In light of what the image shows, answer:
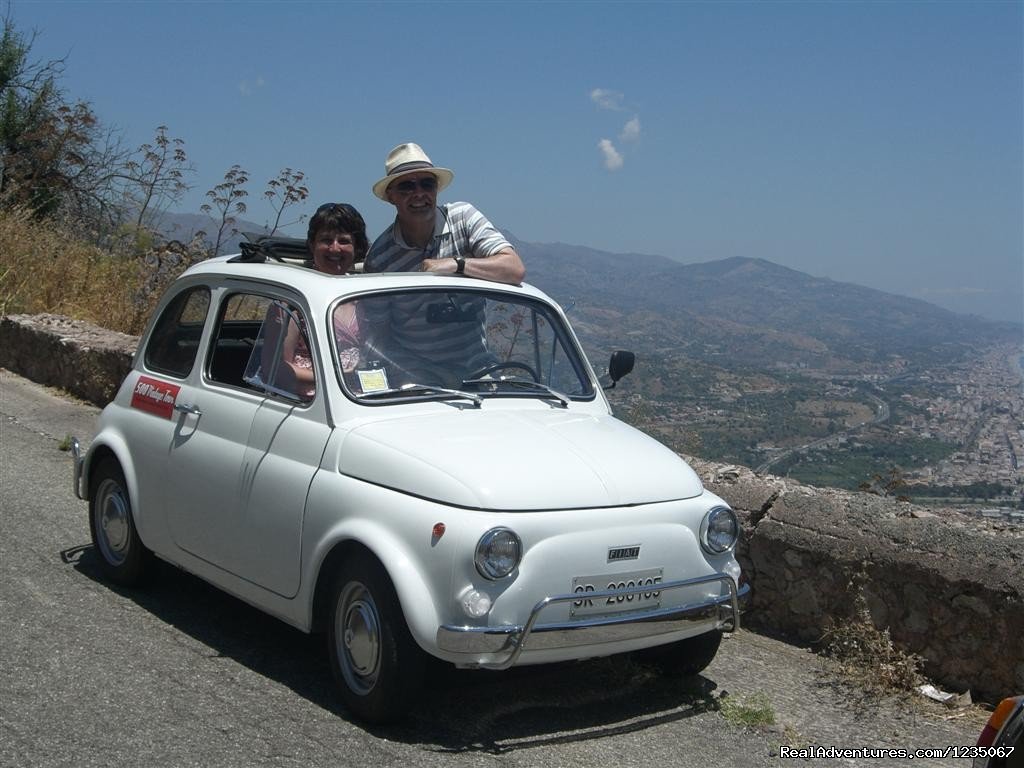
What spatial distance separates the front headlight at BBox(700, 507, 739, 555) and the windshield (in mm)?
1085

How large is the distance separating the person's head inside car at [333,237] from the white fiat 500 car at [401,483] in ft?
1.33

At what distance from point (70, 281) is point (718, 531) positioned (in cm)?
1228

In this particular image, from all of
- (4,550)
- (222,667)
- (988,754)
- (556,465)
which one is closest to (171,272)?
(4,550)

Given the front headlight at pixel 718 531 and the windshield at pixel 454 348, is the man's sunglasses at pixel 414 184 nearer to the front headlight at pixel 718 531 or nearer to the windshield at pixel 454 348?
the windshield at pixel 454 348

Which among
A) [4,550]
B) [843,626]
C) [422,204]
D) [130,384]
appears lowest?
[4,550]

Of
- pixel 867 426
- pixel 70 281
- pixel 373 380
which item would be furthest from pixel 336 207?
pixel 70 281

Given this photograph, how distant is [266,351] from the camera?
17.8 ft

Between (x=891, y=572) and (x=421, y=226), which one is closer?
(x=891, y=572)

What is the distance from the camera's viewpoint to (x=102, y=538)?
20.4ft

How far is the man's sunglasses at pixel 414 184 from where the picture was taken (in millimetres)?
6508

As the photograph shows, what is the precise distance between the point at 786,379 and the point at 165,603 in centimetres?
1432

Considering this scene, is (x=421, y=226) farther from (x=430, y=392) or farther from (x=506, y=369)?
(x=430, y=392)

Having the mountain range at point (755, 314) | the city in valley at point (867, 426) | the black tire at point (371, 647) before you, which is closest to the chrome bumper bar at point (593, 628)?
the black tire at point (371, 647)

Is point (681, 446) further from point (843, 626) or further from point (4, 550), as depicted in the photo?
point (4, 550)
